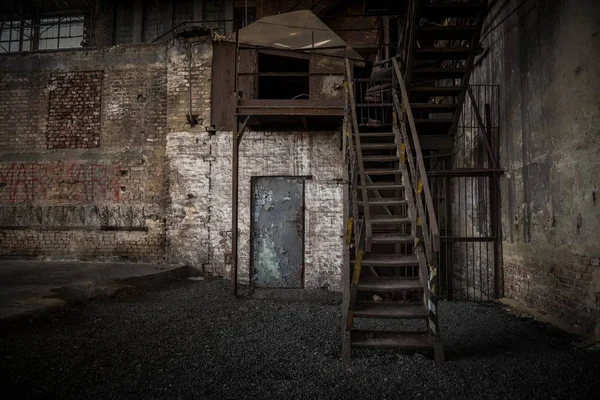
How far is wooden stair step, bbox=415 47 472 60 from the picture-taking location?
612 cm

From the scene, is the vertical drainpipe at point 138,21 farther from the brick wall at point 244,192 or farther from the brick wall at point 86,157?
the brick wall at point 244,192

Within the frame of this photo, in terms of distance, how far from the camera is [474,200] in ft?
25.4

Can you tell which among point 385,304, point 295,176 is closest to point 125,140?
point 295,176

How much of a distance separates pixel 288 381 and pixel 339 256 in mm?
4972

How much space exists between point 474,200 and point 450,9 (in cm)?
379

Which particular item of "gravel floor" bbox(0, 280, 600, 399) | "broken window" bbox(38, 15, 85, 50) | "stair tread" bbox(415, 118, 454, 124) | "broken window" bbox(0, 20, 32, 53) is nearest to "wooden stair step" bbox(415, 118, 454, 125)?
"stair tread" bbox(415, 118, 454, 124)

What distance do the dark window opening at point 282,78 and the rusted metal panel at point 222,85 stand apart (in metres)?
0.77

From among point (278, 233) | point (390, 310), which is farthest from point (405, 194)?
point (278, 233)

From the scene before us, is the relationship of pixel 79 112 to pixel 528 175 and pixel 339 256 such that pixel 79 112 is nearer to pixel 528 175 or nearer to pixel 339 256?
pixel 339 256

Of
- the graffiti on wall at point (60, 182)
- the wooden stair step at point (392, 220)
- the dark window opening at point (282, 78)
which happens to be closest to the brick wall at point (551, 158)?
the wooden stair step at point (392, 220)

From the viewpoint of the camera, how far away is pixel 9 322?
428 cm

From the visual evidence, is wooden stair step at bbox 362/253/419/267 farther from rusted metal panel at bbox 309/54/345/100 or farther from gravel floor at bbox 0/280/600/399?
rusted metal panel at bbox 309/54/345/100

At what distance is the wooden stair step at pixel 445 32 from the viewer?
233 inches

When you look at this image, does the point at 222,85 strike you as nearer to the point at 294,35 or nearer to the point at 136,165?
the point at 294,35
